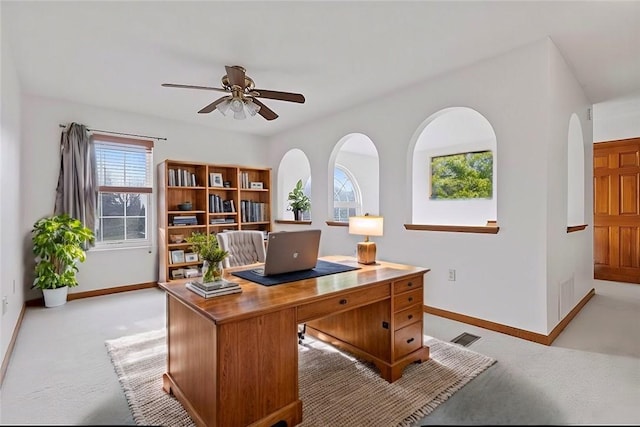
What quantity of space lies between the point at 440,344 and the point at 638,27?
284 cm

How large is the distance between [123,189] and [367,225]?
3.57m

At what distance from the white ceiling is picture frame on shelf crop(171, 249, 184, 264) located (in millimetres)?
2079

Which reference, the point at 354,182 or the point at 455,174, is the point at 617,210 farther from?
the point at 354,182

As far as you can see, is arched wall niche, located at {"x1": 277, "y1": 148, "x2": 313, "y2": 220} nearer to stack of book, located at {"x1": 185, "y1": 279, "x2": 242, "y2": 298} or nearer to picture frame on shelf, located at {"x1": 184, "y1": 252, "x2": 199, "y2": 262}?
picture frame on shelf, located at {"x1": 184, "y1": 252, "x2": 199, "y2": 262}

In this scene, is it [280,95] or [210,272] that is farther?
[280,95]

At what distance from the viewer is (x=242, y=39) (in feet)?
8.50

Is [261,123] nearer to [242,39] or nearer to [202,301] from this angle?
[242,39]

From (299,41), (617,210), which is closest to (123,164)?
(299,41)

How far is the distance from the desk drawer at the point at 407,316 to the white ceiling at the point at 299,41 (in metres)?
2.02

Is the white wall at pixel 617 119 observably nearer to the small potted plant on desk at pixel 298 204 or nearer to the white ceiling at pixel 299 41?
the white ceiling at pixel 299 41

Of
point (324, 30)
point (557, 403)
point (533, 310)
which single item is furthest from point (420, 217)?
point (557, 403)

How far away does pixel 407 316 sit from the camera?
2.28 metres

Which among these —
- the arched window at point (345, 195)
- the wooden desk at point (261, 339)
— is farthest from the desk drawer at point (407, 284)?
the arched window at point (345, 195)

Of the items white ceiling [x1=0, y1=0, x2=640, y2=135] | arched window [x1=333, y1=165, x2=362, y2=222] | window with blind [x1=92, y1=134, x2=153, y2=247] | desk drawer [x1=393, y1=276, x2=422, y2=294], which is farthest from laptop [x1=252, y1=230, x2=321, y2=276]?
arched window [x1=333, y1=165, x2=362, y2=222]
